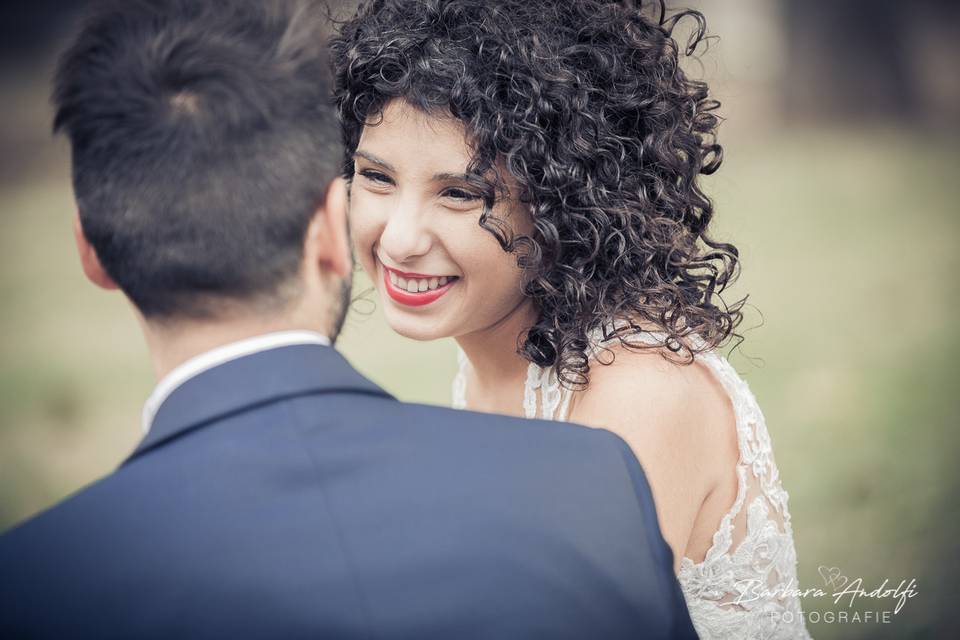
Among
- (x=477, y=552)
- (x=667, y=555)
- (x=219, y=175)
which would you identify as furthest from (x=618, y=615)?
(x=219, y=175)

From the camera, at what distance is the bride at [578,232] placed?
2537 mm

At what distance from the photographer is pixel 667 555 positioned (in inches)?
68.4

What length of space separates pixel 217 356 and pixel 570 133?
130cm

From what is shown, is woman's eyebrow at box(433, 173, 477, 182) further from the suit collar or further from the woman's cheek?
the suit collar

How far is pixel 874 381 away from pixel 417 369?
316 centimetres

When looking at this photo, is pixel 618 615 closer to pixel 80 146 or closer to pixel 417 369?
pixel 80 146

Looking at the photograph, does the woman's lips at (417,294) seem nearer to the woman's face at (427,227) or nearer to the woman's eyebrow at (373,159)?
the woman's face at (427,227)

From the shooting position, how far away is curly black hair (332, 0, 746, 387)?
2549 millimetres

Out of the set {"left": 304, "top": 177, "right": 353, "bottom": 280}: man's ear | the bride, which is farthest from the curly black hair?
{"left": 304, "top": 177, "right": 353, "bottom": 280}: man's ear

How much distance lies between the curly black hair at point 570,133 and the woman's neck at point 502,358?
58mm

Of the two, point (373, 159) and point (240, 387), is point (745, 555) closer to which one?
point (373, 159)

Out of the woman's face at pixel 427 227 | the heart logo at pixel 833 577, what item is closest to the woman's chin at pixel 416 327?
the woman's face at pixel 427 227

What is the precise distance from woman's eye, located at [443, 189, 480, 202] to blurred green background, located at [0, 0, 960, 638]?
1.55 metres

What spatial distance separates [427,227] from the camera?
8.46 feet
